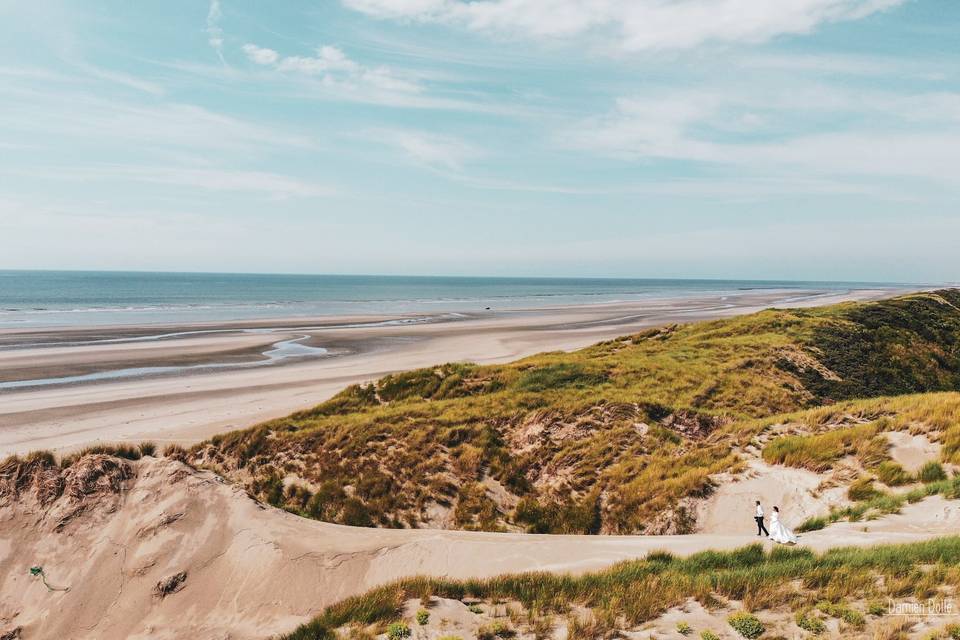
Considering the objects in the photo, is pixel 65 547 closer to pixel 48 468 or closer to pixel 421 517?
pixel 48 468

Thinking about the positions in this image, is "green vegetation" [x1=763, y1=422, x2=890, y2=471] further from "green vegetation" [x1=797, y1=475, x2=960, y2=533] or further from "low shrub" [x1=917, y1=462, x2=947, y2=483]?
"green vegetation" [x1=797, y1=475, x2=960, y2=533]

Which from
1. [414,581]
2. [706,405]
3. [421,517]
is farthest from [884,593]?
[706,405]

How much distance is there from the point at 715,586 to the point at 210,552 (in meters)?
11.4

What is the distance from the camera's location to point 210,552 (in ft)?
40.2

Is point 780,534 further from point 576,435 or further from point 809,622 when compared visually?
point 576,435

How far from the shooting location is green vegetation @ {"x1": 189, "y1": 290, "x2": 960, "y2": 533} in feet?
47.6

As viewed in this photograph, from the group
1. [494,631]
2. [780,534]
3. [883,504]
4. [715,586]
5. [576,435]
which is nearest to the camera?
[494,631]

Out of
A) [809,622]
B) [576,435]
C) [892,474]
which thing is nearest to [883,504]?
[892,474]

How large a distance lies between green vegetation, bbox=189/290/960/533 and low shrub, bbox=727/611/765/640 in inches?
218

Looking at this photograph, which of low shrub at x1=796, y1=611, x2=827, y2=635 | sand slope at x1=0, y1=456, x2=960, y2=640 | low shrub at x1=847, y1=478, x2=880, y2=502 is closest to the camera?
low shrub at x1=796, y1=611, x2=827, y2=635

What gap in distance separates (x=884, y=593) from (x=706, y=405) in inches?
524

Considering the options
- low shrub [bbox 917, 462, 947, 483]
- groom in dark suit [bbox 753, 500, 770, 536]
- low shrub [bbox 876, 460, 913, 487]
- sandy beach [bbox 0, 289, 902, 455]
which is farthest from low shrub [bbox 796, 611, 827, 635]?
sandy beach [bbox 0, 289, 902, 455]

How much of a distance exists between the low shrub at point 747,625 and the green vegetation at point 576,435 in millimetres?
5535

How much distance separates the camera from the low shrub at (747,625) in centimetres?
735
